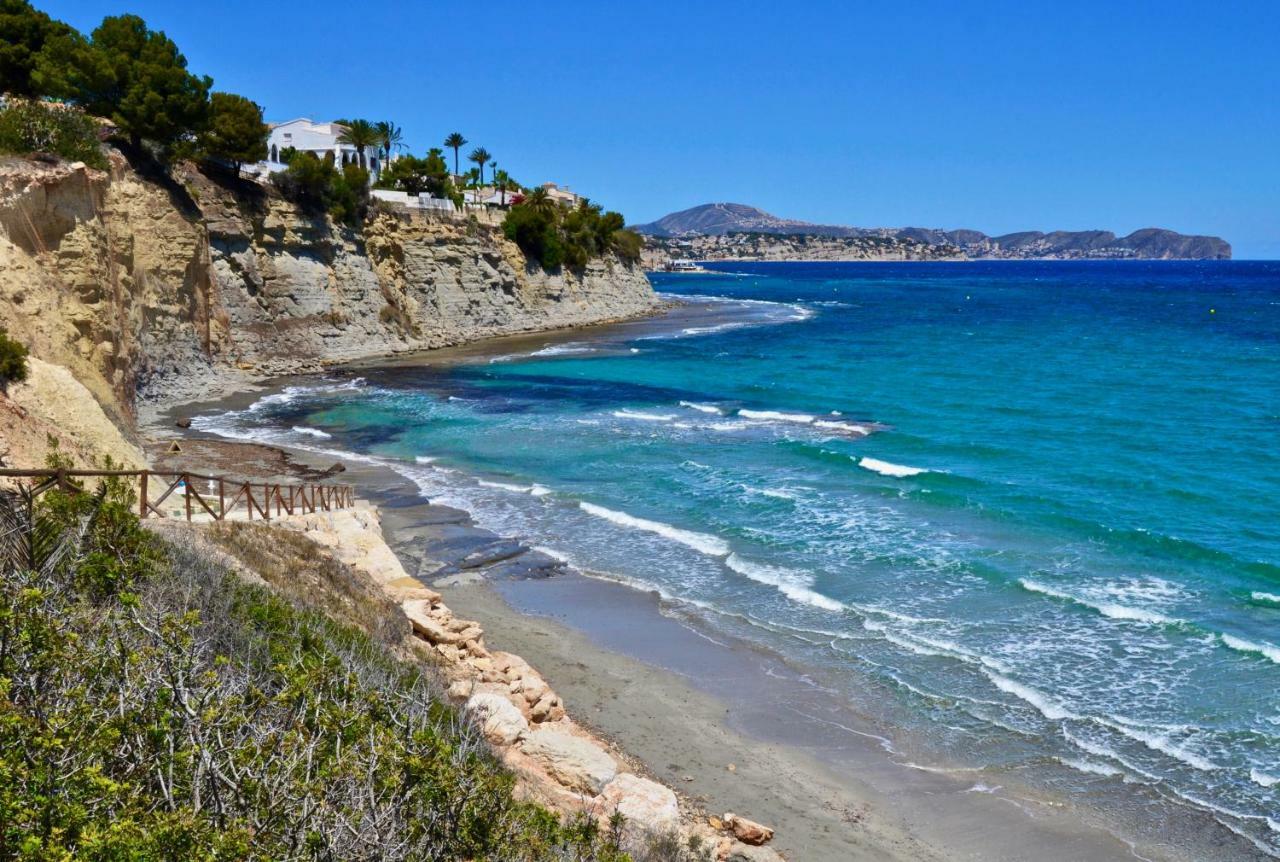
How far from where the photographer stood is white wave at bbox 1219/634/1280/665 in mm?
17080

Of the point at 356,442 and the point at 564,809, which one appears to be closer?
the point at 564,809

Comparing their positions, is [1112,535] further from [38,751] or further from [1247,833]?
[38,751]

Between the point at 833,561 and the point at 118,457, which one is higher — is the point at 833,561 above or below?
below

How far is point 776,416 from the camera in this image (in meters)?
40.3

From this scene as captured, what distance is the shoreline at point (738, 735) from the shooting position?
12531mm

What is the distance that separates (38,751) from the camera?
5.98m

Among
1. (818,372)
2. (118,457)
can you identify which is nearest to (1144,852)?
(118,457)

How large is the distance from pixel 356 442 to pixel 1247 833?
2870 centimetres

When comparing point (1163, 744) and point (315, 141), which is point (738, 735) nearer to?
point (1163, 744)

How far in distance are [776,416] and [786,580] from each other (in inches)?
766

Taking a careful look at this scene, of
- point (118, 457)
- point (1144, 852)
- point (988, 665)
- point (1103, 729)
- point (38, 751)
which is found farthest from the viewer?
point (118, 457)

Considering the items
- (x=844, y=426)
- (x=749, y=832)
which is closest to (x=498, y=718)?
(x=749, y=832)

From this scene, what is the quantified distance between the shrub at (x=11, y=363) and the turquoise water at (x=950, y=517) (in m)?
11.2

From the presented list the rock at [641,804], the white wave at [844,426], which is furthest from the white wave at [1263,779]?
the white wave at [844,426]
